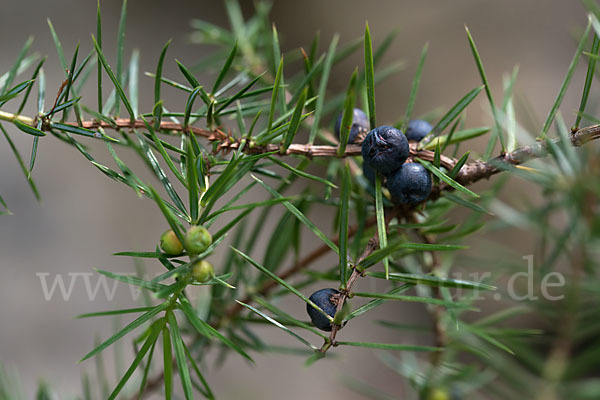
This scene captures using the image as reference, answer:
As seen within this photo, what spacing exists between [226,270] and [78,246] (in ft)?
2.22

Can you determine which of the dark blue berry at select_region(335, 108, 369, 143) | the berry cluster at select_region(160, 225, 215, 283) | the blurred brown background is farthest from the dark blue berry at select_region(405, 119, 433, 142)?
the blurred brown background

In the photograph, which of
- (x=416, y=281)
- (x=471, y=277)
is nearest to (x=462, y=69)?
(x=471, y=277)

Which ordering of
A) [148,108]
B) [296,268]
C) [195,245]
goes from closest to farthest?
[195,245] → [296,268] → [148,108]

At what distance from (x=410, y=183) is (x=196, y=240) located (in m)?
0.12

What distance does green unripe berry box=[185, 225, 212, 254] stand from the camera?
23cm

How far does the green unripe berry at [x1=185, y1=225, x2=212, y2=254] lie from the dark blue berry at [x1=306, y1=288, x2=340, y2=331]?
0.21 ft

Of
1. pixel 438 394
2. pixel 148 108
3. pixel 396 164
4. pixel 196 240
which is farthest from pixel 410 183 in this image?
pixel 148 108

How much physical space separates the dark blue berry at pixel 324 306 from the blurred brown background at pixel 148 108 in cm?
72

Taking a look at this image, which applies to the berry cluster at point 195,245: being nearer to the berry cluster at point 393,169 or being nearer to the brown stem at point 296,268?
the berry cluster at point 393,169

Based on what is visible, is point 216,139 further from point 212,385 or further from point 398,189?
point 212,385

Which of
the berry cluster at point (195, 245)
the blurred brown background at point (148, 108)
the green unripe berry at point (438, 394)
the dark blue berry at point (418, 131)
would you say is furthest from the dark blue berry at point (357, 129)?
the blurred brown background at point (148, 108)

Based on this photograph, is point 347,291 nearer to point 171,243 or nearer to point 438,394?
point 171,243

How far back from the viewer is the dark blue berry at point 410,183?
281 mm

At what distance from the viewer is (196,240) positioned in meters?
0.23
